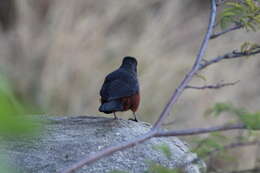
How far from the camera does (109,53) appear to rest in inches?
330

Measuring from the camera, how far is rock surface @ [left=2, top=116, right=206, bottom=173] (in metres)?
2.57

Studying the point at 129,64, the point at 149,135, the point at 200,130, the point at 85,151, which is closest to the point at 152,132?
the point at 149,135

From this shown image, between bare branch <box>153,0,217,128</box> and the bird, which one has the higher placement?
the bird

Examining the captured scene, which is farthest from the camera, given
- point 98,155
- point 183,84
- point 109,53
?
point 109,53

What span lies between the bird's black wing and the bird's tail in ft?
0.11

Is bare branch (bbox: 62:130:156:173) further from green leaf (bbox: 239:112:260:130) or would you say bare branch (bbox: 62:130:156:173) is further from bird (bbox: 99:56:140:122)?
bird (bbox: 99:56:140:122)

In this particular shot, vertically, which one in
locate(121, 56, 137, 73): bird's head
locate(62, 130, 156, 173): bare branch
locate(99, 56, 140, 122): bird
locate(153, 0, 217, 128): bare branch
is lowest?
locate(62, 130, 156, 173): bare branch

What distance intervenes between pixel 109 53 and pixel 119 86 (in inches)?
191

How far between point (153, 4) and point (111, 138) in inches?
255

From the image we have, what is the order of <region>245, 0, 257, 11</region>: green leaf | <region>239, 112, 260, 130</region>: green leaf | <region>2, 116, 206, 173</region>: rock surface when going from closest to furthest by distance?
<region>239, 112, 260, 130</region>: green leaf < <region>245, 0, 257, 11</region>: green leaf < <region>2, 116, 206, 173</region>: rock surface

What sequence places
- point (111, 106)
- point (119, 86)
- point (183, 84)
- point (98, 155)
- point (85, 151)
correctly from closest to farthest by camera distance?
point (98, 155), point (183, 84), point (85, 151), point (111, 106), point (119, 86)

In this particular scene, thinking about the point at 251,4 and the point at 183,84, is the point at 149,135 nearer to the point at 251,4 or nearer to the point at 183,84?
the point at 183,84

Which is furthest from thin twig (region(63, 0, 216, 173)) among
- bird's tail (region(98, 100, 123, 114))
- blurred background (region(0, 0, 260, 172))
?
blurred background (region(0, 0, 260, 172))

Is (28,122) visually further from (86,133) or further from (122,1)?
(122,1)
